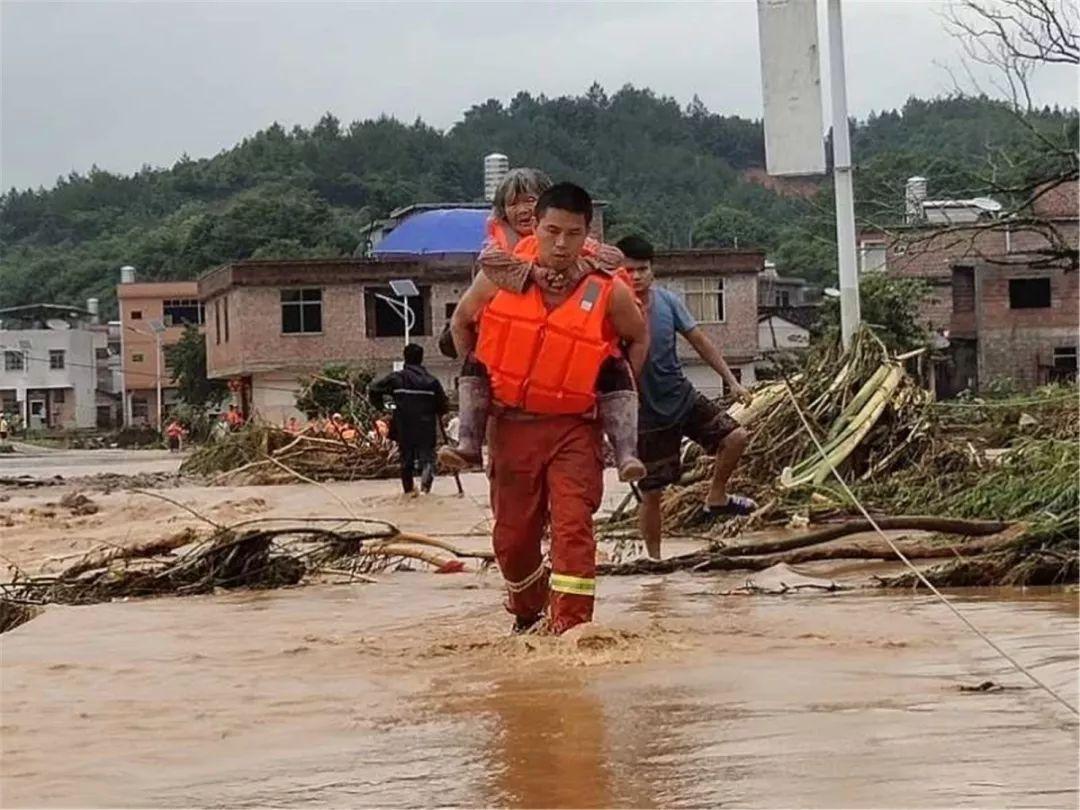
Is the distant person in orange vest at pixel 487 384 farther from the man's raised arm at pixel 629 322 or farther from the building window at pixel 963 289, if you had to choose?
the building window at pixel 963 289

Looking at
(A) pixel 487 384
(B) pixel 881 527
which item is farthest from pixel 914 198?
(A) pixel 487 384

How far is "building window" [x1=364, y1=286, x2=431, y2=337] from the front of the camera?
178 feet

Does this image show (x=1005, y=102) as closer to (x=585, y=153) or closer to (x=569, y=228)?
(x=569, y=228)

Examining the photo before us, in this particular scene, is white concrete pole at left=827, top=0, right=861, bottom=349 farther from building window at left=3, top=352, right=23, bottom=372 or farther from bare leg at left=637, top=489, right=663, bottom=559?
building window at left=3, top=352, right=23, bottom=372

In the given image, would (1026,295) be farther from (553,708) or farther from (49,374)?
(553,708)

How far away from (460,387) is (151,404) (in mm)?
80213

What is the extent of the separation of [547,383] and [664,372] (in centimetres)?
251

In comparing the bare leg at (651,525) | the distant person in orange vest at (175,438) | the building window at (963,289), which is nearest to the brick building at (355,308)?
the distant person in orange vest at (175,438)

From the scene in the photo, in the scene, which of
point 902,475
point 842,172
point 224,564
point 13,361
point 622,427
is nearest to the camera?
point 622,427

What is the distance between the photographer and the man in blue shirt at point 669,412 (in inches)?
337

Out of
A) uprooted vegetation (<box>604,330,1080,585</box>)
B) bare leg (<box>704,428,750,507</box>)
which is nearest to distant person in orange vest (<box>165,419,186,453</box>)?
uprooted vegetation (<box>604,330,1080,585</box>)

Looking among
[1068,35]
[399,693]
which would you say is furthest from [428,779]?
[1068,35]

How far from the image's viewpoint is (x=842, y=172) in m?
Answer: 14.9

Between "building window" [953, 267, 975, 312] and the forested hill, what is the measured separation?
59.8 ft
